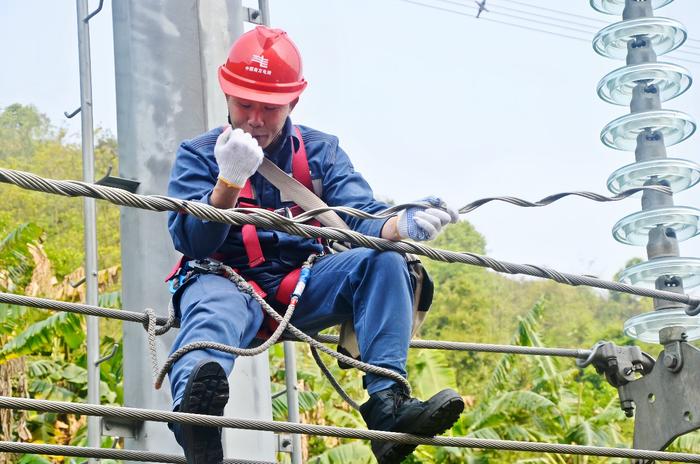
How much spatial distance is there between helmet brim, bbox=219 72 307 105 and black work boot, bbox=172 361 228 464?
109cm

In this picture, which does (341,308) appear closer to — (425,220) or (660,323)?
(425,220)

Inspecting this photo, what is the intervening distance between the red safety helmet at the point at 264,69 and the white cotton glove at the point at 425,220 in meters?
0.63

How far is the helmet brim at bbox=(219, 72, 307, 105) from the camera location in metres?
3.97

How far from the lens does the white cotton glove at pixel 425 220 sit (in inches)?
145

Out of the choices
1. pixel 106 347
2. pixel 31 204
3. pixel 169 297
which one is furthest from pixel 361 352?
pixel 31 204

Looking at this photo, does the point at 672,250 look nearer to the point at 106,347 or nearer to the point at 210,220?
the point at 210,220

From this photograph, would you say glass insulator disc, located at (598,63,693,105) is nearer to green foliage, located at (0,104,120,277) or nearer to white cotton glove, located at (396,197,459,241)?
white cotton glove, located at (396,197,459,241)

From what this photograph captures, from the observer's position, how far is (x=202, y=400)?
10.8ft

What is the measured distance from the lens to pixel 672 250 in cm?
512

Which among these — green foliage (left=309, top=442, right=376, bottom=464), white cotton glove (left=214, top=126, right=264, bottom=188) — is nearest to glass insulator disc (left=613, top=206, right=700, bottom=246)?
white cotton glove (left=214, top=126, right=264, bottom=188)

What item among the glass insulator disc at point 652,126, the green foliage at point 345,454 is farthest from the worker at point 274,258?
the green foliage at point 345,454

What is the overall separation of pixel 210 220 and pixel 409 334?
766 millimetres

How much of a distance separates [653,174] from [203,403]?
8.96ft

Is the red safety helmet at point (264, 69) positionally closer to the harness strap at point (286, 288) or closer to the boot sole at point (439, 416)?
the harness strap at point (286, 288)
